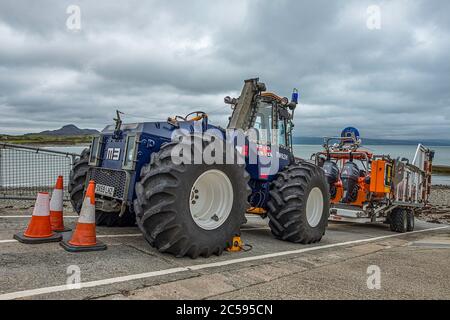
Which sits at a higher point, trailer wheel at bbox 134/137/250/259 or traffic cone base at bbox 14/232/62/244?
trailer wheel at bbox 134/137/250/259

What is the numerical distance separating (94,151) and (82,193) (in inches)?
34.2

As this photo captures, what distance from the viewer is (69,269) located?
4.19 m

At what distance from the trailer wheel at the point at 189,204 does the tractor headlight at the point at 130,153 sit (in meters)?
0.52

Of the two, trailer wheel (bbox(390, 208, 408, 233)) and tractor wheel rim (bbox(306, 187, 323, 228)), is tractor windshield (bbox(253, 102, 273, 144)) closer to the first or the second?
tractor wheel rim (bbox(306, 187, 323, 228))

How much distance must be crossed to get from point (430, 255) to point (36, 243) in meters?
6.24

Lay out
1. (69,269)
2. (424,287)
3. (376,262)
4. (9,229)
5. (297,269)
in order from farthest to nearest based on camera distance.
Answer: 1. (9,229)
2. (376,262)
3. (297,269)
4. (424,287)
5. (69,269)

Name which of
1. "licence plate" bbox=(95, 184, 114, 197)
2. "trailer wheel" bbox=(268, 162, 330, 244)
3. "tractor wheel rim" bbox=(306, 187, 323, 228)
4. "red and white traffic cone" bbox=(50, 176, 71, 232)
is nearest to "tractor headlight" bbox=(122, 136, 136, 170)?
"licence plate" bbox=(95, 184, 114, 197)

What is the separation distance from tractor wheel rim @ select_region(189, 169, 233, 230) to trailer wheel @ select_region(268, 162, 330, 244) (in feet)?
5.03

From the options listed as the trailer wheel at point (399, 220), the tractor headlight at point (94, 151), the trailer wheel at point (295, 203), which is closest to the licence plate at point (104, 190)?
the tractor headlight at point (94, 151)

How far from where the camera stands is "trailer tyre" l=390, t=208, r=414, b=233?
11.8 m

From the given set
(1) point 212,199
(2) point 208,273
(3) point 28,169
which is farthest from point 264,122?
(3) point 28,169

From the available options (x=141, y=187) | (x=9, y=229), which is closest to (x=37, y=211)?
(x=9, y=229)

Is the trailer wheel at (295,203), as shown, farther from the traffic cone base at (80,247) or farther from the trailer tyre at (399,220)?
the trailer tyre at (399,220)
